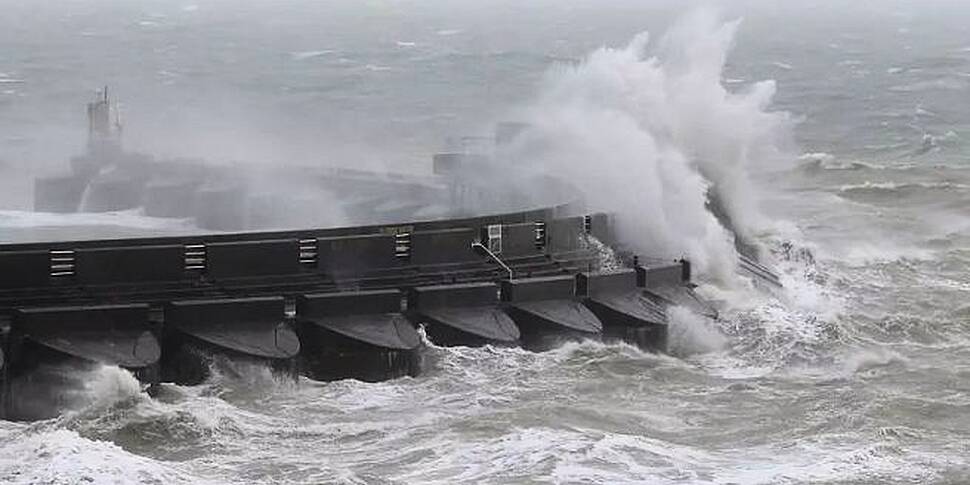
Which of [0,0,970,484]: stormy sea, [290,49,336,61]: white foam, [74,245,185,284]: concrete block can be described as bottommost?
[290,49,336,61]: white foam

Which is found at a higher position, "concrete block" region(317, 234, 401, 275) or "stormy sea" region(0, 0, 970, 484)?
"concrete block" region(317, 234, 401, 275)

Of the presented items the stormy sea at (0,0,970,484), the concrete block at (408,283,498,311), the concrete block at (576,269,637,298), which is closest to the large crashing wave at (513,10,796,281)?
the stormy sea at (0,0,970,484)

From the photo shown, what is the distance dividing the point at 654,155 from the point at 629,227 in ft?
6.49

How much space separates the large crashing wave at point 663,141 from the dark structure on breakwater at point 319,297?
4.62 ft

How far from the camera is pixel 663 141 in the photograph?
2250 cm

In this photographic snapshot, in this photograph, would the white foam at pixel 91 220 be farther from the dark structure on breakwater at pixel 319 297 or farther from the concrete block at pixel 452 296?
the concrete block at pixel 452 296

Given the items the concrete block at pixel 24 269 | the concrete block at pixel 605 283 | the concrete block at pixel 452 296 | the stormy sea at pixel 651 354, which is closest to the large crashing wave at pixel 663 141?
the stormy sea at pixel 651 354

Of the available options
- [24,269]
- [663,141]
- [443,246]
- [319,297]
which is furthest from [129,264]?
[663,141]

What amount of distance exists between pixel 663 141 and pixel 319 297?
8.73m

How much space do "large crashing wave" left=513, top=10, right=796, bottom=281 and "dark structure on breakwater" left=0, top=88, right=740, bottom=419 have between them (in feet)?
4.62

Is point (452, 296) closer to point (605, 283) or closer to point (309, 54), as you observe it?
point (605, 283)

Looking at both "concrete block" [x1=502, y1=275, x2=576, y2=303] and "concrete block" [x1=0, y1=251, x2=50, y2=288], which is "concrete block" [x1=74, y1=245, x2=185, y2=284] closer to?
"concrete block" [x1=0, y1=251, x2=50, y2=288]

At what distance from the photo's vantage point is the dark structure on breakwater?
14.0 meters

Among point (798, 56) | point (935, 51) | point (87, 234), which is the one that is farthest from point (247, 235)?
point (935, 51)
